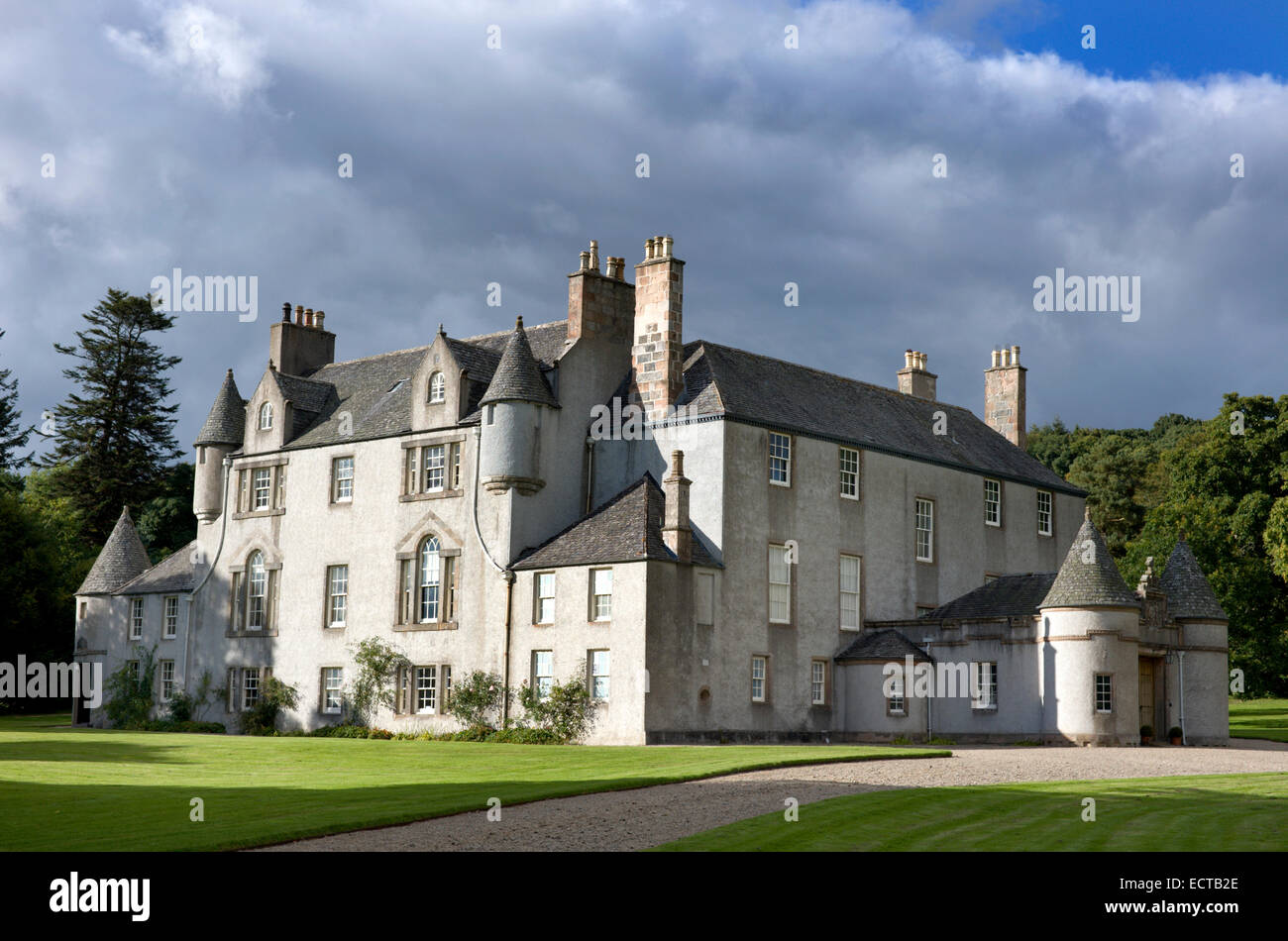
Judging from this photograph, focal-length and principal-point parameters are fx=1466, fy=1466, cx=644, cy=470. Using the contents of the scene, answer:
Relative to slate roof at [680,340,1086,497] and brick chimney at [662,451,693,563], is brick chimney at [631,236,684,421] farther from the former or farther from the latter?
brick chimney at [662,451,693,563]

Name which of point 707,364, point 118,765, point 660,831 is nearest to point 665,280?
point 707,364

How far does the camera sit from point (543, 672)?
42000 mm

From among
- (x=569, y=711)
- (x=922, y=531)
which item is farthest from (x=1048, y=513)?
(x=569, y=711)

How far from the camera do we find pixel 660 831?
62.8ft

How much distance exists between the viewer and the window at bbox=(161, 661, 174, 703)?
53.0 metres

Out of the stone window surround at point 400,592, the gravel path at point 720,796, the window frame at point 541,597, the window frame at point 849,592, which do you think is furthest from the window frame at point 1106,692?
the stone window surround at point 400,592

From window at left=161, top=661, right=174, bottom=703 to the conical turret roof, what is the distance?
17853 mm

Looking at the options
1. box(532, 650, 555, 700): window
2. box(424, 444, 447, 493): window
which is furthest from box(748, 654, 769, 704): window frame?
box(424, 444, 447, 493): window

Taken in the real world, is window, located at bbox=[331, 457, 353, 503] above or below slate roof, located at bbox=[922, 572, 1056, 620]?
above

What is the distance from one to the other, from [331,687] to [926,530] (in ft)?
66.7

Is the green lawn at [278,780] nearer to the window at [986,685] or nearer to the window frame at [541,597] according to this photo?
the window frame at [541,597]

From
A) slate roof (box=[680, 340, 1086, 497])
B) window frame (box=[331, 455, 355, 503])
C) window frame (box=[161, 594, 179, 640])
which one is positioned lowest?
window frame (box=[161, 594, 179, 640])

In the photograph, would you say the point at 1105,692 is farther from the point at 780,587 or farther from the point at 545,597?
the point at 545,597

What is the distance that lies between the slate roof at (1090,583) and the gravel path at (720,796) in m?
5.19
